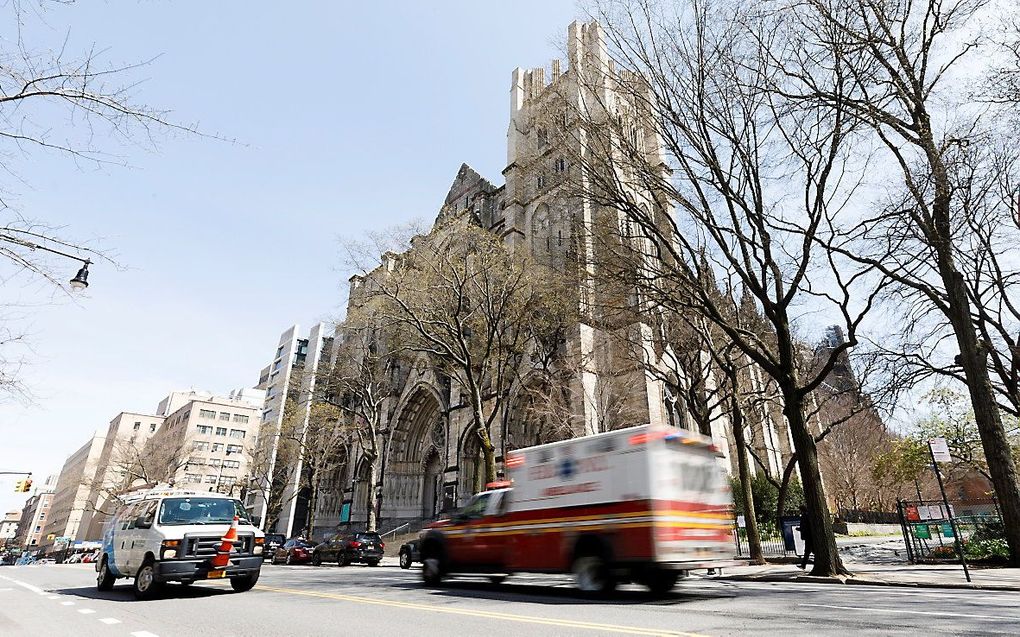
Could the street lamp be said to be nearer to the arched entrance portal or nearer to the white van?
the white van

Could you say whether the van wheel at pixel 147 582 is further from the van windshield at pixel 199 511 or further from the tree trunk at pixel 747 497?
the tree trunk at pixel 747 497

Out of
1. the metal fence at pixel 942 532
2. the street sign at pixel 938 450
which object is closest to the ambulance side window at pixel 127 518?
the street sign at pixel 938 450

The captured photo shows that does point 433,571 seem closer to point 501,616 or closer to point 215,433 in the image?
point 501,616

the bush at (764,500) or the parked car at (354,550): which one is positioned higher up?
the bush at (764,500)

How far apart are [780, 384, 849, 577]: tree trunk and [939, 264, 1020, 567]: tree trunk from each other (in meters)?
3.98

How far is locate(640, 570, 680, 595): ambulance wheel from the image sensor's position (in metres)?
8.45

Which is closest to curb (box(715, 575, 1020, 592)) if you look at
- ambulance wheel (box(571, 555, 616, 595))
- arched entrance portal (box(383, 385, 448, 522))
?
ambulance wheel (box(571, 555, 616, 595))

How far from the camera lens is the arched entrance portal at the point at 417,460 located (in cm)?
3772

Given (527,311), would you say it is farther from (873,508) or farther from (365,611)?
(873,508)

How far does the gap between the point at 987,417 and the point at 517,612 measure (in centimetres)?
1317

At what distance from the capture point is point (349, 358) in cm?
3616

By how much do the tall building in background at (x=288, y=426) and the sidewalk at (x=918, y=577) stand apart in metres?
27.2

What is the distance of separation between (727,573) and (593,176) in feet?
37.2

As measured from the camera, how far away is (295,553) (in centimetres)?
2659
